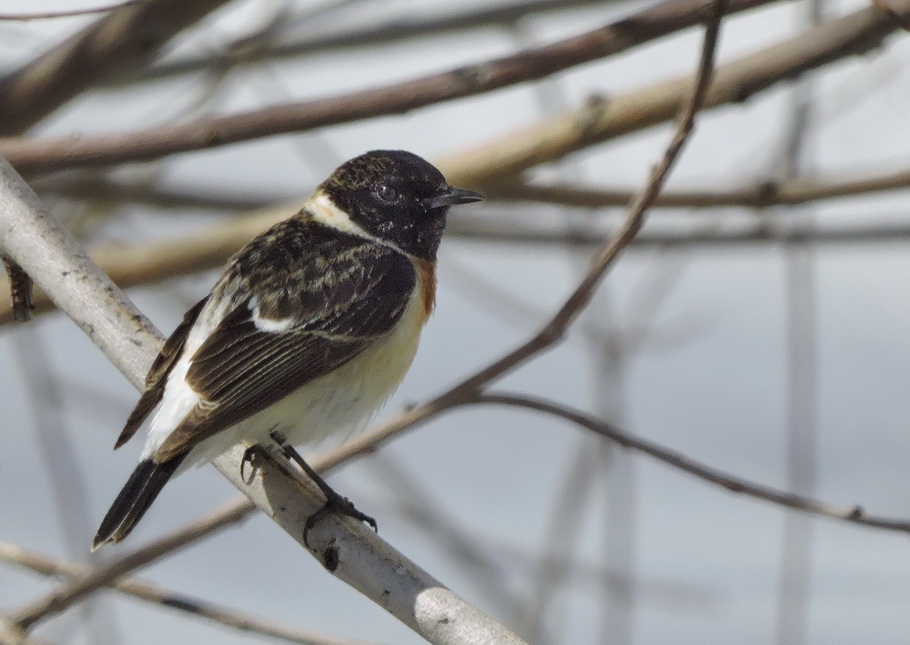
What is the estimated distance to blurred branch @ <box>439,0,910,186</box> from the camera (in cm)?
383

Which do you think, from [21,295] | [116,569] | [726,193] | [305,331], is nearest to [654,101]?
[726,193]

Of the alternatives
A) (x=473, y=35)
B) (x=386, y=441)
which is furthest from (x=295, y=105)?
(x=473, y=35)

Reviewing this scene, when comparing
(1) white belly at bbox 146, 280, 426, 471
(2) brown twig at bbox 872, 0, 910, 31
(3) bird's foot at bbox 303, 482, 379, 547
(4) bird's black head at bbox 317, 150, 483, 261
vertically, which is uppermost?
(4) bird's black head at bbox 317, 150, 483, 261

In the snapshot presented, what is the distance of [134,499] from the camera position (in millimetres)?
3256

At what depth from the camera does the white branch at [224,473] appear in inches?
106

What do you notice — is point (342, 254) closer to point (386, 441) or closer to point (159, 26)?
point (159, 26)

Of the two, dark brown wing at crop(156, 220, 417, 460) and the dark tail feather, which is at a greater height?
dark brown wing at crop(156, 220, 417, 460)

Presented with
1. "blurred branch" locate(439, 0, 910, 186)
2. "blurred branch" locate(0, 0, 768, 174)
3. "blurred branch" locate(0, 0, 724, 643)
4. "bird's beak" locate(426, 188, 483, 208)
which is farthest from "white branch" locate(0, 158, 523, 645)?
"blurred branch" locate(439, 0, 910, 186)

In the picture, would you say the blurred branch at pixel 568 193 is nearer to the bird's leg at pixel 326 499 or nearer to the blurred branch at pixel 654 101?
the blurred branch at pixel 654 101

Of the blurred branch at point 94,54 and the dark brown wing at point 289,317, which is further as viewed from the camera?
the blurred branch at point 94,54

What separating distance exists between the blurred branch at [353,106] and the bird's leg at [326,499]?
0.94 meters

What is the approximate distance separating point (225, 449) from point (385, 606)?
1.00 m

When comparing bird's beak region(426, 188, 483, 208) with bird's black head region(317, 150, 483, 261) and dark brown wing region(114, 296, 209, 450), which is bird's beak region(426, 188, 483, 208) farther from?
dark brown wing region(114, 296, 209, 450)

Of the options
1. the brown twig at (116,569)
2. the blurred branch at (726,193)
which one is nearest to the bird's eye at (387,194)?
the blurred branch at (726,193)
